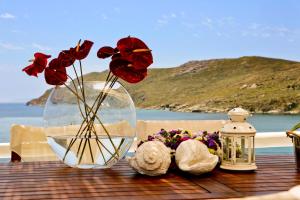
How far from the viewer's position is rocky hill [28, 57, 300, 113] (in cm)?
2759

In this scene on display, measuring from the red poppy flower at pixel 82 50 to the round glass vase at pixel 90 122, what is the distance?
9 cm

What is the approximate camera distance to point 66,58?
1.70 metres

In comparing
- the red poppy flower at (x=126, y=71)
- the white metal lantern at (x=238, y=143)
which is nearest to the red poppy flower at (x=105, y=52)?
the red poppy flower at (x=126, y=71)

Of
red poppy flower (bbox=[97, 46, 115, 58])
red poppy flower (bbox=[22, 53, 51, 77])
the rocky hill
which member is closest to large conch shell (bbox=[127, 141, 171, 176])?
red poppy flower (bbox=[97, 46, 115, 58])

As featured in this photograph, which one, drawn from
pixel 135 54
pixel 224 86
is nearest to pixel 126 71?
pixel 135 54

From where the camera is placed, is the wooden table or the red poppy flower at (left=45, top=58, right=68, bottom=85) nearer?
the wooden table

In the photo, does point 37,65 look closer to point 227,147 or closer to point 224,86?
point 227,147

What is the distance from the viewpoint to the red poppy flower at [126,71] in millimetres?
1636

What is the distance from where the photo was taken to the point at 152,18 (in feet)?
175

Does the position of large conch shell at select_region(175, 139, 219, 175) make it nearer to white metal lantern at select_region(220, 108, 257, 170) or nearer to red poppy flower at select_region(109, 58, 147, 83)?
white metal lantern at select_region(220, 108, 257, 170)

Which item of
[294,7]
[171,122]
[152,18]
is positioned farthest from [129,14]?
[171,122]

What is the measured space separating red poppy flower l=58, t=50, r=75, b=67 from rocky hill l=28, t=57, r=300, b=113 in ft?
75.1

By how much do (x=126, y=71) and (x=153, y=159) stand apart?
1.02 ft

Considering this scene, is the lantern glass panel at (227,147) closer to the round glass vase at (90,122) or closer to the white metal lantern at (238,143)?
the white metal lantern at (238,143)
